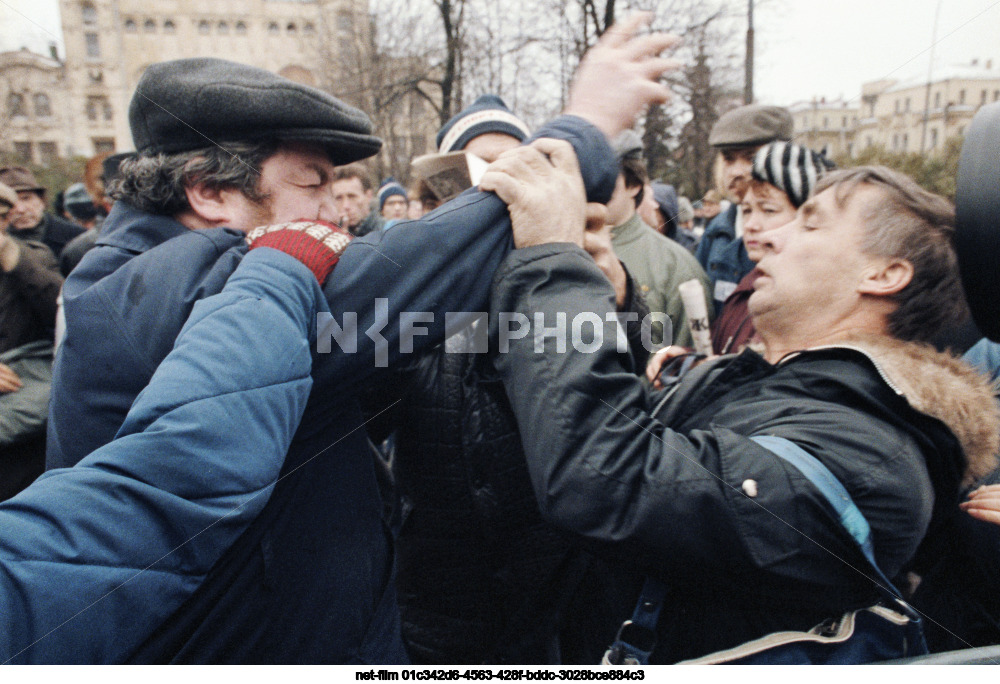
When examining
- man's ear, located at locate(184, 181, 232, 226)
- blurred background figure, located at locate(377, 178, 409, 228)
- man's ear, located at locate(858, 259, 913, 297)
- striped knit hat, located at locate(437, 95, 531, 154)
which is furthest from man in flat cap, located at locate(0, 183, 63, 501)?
blurred background figure, located at locate(377, 178, 409, 228)

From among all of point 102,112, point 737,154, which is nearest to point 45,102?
point 737,154

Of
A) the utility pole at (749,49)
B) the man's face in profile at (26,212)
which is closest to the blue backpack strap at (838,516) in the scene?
the utility pole at (749,49)

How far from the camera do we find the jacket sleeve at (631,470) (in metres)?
0.97

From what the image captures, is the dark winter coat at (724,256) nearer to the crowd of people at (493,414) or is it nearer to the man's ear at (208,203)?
the crowd of people at (493,414)

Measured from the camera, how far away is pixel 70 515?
64cm

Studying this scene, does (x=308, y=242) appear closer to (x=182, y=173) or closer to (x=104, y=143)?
(x=182, y=173)

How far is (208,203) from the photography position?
127 centimetres

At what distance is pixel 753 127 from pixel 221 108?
3161 millimetres

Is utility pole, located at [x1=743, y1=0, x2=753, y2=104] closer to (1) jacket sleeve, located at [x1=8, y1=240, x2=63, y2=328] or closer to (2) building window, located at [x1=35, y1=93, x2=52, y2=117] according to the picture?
(1) jacket sleeve, located at [x1=8, y1=240, x2=63, y2=328]

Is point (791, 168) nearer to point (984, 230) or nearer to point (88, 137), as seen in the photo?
point (984, 230)

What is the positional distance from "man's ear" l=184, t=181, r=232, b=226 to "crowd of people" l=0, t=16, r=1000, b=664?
12 mm

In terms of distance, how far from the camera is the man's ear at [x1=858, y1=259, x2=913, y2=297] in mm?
1327
